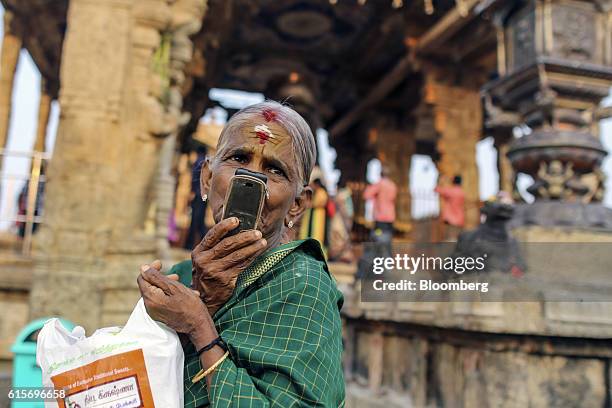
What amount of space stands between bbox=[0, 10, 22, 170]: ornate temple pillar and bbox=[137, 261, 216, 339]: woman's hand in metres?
9.54

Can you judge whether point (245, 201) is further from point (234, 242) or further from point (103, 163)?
point (103, 163)

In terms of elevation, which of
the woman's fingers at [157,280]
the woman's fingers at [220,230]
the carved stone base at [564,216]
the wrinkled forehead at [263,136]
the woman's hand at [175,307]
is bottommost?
the woman's hand at [175,307]

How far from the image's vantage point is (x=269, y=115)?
1250 mm

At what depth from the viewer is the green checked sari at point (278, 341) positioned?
1.01 meters

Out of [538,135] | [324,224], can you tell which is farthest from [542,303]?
[324,224]

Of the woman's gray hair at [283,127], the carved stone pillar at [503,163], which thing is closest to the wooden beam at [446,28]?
the carved stone pillar at [503,163]

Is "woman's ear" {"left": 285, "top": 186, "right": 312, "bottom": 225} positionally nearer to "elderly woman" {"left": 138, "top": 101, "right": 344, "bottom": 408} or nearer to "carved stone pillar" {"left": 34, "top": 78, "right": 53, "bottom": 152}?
"elderly woman" {"left": 138, "top": 101, "right": 344, "bottom": 408}

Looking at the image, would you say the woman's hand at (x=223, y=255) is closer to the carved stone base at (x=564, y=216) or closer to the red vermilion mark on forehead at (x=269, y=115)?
Result: the red vermilion mark on forehead at (x=269, y=115)

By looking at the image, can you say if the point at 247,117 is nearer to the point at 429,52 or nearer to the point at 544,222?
the point at 544,222

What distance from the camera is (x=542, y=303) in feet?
8.77

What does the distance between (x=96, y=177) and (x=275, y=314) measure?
4014 millimetres

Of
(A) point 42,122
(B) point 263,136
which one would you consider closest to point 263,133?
(B) point 263,136

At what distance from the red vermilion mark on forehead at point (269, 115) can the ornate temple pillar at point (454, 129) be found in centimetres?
980

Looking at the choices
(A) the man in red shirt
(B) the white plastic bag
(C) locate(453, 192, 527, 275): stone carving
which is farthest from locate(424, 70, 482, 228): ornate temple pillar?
(B) the white plastic bag
